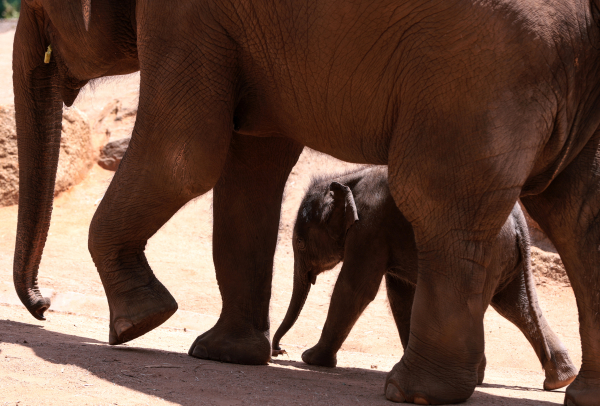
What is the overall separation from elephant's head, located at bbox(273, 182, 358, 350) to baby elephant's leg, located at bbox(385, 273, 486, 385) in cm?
38

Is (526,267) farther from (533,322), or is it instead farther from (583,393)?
(583,393)

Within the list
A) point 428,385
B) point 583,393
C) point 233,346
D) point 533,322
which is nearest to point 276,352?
point 233,346

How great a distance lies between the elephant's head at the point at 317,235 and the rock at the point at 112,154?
7.04 m

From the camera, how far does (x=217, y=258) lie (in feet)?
13.7

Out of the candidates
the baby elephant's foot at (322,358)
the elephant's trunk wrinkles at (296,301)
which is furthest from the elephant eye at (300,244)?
the baby elephant's foot at (322,358)

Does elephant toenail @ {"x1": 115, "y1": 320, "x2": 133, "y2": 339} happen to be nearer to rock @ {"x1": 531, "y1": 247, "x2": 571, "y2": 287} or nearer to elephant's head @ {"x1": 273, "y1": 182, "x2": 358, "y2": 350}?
elephant's head @ {"x1": 273, "y1": 182, "x2": 358, "y2": 350}

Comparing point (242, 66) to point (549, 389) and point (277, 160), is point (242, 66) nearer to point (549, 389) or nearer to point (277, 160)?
point (277, 160)

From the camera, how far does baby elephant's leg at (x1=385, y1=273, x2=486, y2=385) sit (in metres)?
4.82

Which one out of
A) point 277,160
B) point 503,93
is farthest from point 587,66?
point 277,160

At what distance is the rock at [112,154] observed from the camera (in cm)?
1173

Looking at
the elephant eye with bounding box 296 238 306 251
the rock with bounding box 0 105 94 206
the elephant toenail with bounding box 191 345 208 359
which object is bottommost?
the elephant toenail with bounding box 191 345 208 359

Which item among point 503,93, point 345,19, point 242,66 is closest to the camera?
point 503,93

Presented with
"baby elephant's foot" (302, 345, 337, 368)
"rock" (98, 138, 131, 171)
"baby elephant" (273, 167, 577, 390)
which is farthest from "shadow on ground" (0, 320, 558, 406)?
"rock" (98, 138, 131, 171)

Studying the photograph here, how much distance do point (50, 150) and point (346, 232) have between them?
1.82 metres
